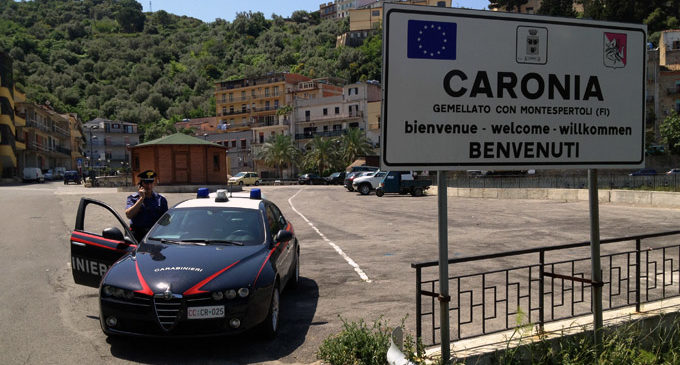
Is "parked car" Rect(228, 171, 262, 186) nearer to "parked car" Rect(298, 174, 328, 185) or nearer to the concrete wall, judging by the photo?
"parked car" Rect(298, 174, 328, 185)

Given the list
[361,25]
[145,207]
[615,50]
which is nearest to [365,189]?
[145,207]

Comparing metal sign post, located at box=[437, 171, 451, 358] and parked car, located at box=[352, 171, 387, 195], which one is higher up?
metal sign post, located at box=[437, 171, 451, 358]

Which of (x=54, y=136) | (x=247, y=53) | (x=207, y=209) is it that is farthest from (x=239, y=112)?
(x=207, y=209)

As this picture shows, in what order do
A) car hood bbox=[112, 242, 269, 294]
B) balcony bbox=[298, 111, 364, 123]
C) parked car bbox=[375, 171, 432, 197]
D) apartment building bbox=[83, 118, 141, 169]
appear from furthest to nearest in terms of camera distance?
1. apartment building bbox=[83, 118, 141, 169]
2. balcony bbox=[298, 111, 364, 123]
3. parked car bbox=[375, 171, 432, 197]
4. car hood bbox=[112, 242, 269, 294]

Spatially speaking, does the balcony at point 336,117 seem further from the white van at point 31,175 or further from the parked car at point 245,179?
the white van at point 31,175

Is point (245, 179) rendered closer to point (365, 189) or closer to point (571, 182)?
point (365, 189)

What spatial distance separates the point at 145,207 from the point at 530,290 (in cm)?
492

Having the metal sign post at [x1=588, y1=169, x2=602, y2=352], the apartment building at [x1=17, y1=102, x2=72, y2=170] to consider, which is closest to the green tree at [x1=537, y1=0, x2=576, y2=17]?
the apartment building at [x1=17, y1=102, x2=72, y2=170]

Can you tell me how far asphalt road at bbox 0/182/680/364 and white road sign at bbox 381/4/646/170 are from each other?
2.15 metres

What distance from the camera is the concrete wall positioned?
69.5 ft

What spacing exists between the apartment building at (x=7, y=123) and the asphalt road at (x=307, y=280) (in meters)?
47.9

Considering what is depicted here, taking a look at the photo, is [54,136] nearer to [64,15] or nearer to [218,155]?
[218,155]

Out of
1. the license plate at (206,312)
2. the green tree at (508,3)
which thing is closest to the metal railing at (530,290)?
the license plate at (206,312)

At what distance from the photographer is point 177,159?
40875 mm
